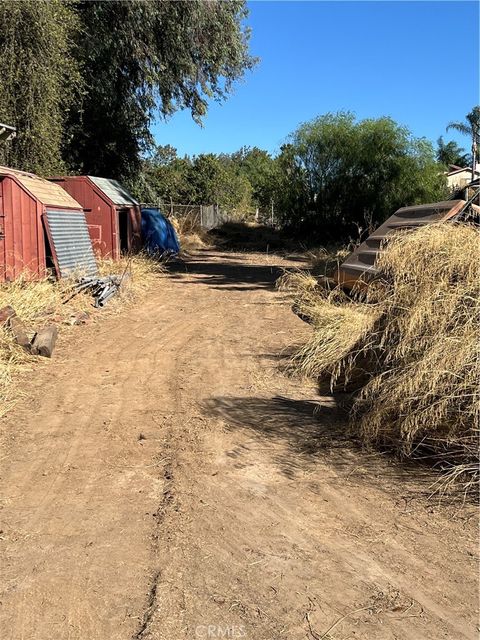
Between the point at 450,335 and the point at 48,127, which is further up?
the point at 48,127

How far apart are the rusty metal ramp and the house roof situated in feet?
19.5

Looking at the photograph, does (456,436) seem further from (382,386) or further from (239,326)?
(239,326)

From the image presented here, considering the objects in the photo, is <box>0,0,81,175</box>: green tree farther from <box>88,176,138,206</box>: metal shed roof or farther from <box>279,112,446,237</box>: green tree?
<box>279,112,446,237</box>: green tree

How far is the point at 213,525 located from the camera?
352 cm

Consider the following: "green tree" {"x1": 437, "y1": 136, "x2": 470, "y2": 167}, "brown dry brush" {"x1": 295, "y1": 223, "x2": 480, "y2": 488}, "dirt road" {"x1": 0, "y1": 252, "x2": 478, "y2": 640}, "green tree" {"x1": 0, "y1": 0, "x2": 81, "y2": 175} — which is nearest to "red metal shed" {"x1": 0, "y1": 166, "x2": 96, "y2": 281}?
"green tree" {"x1": 0, "y1": 0, "x2": 81, "y2": 175}

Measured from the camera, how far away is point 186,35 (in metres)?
19.4

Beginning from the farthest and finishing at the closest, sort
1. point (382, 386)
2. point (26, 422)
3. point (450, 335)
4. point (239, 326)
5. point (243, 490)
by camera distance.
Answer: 1. point (239, 326)
2. point (26, 422)
3. point (382, 386)
4. point (450, 335)
5. point (243, 490)

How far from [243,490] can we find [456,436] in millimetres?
1554

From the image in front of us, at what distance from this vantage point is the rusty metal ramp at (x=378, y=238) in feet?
28.3

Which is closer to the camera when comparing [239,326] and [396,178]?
[239,326]

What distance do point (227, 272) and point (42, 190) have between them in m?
7.31

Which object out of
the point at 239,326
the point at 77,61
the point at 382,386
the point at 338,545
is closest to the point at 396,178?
the point at 77,61

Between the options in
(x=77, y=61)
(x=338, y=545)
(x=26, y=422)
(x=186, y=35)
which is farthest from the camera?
(x=186, y=35)

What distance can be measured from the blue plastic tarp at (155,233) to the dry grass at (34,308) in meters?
7.08
